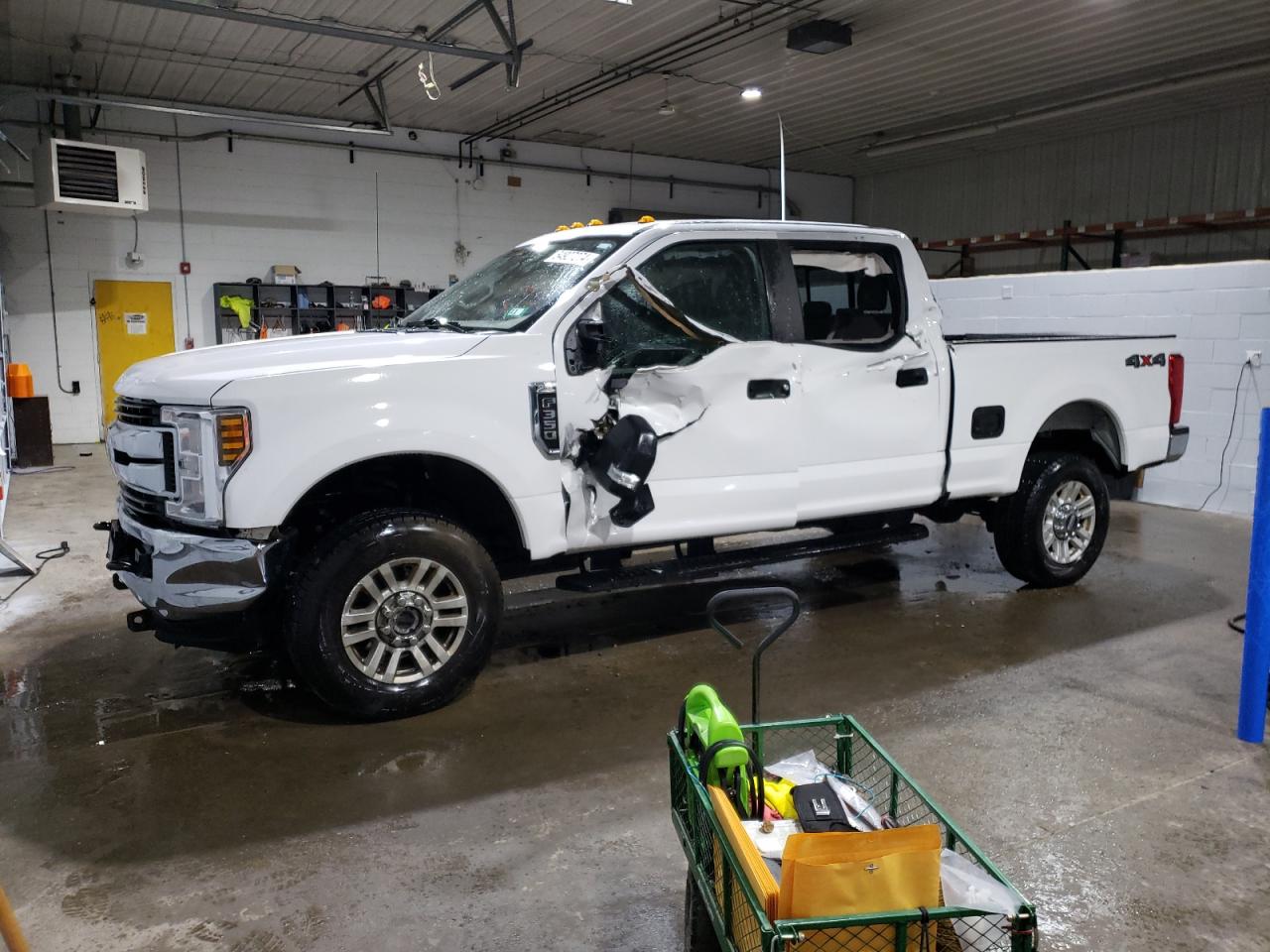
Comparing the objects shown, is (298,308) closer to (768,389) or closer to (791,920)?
(768,389)

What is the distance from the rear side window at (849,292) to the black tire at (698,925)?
2.75m

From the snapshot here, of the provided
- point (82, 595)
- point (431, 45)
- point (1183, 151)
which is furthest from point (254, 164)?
point (1183, 151)

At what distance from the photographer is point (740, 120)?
1446cm

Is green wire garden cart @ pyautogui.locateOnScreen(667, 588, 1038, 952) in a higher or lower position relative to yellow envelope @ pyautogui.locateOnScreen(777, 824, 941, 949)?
lower

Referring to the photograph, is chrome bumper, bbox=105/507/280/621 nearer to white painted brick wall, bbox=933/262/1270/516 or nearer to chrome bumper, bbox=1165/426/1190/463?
chrome bumper, bbox=1165/426/1190/463

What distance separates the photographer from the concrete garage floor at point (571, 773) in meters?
2.43

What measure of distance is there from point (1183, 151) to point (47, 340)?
16341 mm

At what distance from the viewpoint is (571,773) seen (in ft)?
10.5

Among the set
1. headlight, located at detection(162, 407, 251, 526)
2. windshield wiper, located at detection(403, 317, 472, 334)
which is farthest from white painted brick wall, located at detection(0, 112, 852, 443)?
headlight, located at detection(162, 407, 251, 526)

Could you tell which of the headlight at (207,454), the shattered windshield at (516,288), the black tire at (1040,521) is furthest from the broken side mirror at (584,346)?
the black tire at (1040,521)

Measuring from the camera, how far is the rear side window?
175 inches

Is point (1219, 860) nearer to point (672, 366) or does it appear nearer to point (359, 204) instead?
point (672, 366)

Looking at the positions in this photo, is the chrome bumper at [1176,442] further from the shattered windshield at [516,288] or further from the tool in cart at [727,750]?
the tool in cart at [727,750]

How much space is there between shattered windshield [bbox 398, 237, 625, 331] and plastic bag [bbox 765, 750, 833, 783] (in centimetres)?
209
